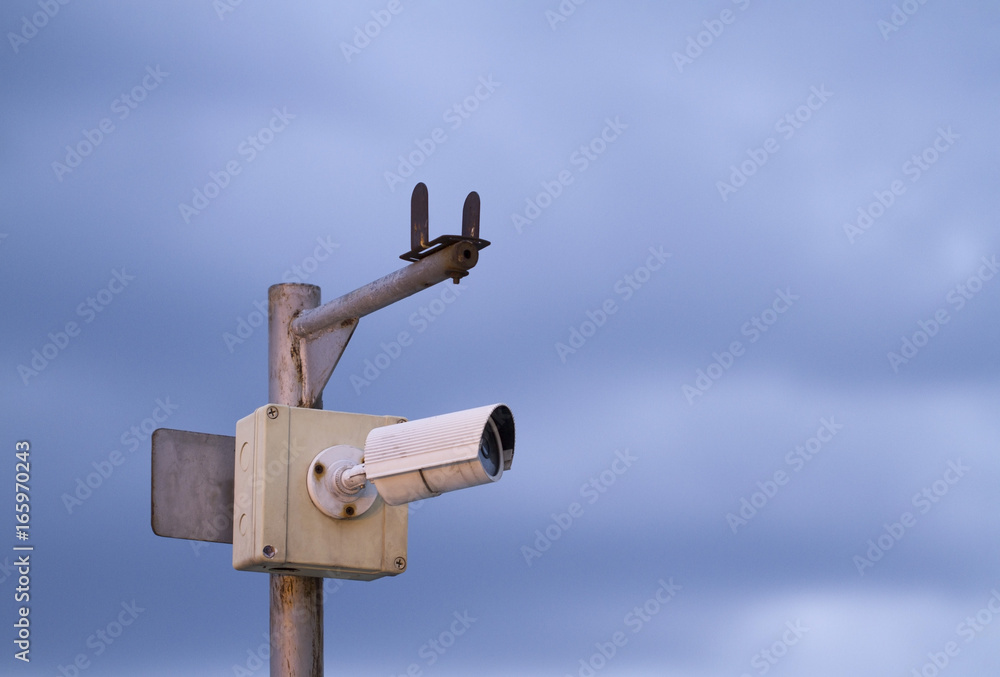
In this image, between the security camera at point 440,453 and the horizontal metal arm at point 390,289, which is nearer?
the security camera at point 440,453

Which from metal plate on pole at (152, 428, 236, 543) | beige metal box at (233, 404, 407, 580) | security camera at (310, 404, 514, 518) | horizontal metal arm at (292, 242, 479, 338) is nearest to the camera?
security camera at (310, 404, 514, 518)

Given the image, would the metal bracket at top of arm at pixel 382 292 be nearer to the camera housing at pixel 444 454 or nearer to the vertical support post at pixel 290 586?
the vertical support post at pixel 290 586

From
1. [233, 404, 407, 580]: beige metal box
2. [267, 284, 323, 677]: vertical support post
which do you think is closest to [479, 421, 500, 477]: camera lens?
[233, 404, 407, 580]: beige metal box

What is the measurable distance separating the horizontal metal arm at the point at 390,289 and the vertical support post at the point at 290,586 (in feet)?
0.28

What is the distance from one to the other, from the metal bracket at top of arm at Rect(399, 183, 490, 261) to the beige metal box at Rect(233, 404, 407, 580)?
3.02 feet

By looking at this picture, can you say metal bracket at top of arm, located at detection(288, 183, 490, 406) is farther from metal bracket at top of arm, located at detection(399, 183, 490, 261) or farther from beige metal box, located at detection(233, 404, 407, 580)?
beige metal box, located at detection(233, 404, 407, 580)

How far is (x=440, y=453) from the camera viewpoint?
15.0 feet

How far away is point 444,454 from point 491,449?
154 mm

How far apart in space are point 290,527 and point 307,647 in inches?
→ 19.1

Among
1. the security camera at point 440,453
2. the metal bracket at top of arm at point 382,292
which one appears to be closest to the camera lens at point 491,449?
the security camera at point 440,453

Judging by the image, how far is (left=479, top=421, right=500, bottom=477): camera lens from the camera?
4570 millimetres

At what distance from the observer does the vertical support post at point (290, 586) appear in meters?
5.50

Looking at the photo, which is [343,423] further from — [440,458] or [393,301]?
[440,458]

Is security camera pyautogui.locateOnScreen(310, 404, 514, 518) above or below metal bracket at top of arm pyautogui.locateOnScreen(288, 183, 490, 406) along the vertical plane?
below
